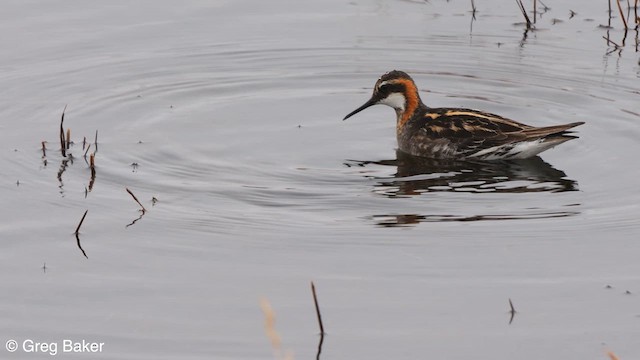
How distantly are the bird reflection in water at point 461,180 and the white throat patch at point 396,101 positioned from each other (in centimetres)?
76

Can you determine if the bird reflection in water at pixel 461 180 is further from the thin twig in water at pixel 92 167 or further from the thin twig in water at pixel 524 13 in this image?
the thin twig in water at pixel 524 13

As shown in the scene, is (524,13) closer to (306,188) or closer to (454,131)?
(454,131)

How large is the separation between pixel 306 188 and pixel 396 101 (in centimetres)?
306

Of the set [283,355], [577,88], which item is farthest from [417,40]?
[283,355]

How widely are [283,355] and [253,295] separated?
116cm

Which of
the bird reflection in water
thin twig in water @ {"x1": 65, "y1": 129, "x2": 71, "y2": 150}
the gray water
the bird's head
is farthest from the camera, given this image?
the bird's head

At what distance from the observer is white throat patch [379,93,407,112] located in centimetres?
1489

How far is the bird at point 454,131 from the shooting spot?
1359 cm

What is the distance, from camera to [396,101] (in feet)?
48.9

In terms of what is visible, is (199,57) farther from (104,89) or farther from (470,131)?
(470,131)

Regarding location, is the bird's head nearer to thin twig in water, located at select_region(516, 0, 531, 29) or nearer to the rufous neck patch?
the rufous neck patch

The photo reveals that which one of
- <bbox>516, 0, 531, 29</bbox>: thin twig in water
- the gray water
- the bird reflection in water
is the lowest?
the bird reflection in water

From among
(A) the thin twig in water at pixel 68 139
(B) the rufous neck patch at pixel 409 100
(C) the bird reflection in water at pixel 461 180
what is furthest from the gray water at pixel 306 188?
(B) the rufous neck patch at pixel 409 100

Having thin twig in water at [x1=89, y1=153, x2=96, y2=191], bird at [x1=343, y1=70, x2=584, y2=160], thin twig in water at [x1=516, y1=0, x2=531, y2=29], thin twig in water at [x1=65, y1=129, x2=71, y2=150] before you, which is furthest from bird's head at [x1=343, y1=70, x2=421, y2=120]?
thin twig in water at [x1=89, y1=153, x2=96, y2=191]
